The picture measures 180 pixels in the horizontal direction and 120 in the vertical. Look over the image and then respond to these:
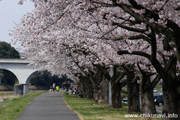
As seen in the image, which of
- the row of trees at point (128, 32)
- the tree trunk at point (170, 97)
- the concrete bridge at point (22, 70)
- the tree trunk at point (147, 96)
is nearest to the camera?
the row of trees at point (128, 32)

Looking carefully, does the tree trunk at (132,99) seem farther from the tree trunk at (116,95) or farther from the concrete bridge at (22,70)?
the concrete bridge at (22,70)

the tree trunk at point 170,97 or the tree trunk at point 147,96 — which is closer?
the tree trunk at point 170,97

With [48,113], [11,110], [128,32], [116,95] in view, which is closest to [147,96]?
[128,32]

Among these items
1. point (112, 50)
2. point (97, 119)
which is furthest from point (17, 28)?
point (97, 119)

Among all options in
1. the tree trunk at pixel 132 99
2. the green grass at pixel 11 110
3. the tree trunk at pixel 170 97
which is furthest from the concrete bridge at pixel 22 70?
the tree trunk at pixel 170 97

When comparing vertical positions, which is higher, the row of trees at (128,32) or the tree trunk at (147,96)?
the row of trees at (128,32)

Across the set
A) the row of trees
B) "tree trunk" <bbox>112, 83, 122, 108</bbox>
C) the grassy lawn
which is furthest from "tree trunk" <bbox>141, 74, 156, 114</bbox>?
"tree trunk" <bbox>112, 83, 122, 108</bbox>

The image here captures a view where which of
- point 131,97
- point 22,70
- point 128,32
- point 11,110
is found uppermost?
point 22,70

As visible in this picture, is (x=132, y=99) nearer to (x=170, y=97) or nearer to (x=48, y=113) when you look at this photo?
(x=48, y=113)

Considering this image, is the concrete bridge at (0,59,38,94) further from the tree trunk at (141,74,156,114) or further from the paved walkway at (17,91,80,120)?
the tree trunk at (141,74,156,114)

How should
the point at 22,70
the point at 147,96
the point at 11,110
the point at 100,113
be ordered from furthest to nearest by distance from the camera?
the point at 22,70 < the point at 11,110 < the point at 100,113 < the point at 147,96

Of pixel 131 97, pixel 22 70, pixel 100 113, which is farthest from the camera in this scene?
pixel 22 70

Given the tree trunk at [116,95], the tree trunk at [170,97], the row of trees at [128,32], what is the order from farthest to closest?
1. the tree trunk at [116,95]
2. the tree trunk at [170,97]
3. the row of trees at [128,32]

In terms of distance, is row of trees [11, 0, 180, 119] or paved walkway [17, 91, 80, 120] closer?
row of trees [11, 0, 180, 119]
